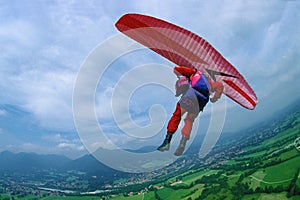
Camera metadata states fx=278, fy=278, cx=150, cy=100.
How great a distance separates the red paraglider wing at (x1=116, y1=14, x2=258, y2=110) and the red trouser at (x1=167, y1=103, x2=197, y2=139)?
1.64 meters

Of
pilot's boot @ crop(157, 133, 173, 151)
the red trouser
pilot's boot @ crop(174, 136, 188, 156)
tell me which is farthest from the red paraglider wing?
pilot's boot @ crop(157, 133, 173, 151)

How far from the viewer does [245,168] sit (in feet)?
346

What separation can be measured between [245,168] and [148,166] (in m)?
70.1

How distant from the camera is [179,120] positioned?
761 centimetres

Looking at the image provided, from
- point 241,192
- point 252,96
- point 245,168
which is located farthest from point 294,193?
point 252,96

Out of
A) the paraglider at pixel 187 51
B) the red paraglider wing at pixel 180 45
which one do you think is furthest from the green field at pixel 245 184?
the paraglider at pixel 187 51

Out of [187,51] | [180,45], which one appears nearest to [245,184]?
[187,51]

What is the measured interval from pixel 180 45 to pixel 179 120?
2.65 metres

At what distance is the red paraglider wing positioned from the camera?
877 cm

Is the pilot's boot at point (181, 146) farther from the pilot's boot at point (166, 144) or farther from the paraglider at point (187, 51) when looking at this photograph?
the paraglider at point (187, 51)

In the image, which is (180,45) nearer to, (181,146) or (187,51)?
(187,51)

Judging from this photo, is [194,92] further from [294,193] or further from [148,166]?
[148,166]

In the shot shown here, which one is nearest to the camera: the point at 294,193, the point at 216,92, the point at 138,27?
the point at 216,92

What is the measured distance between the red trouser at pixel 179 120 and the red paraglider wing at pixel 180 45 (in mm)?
1642
